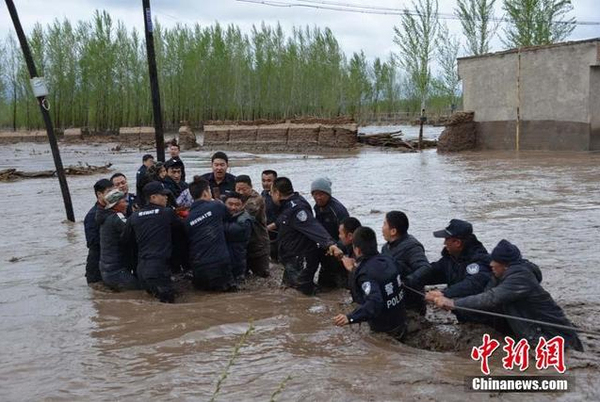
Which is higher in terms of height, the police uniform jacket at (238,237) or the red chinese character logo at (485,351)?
the police uniform jacket at (238,237)

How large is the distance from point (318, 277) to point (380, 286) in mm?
2510

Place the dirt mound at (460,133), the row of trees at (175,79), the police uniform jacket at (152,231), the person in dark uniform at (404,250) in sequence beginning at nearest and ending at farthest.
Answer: the person in dark uniform at (404,250), the police uniform jacket at (152,231), the dirt mound at (460,133), the row of trees at (175,79)

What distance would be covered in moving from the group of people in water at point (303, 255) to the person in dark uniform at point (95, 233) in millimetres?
13

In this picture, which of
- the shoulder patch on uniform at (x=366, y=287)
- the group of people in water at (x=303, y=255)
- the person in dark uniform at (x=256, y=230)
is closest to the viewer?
the group of people in water at (x=303, y=255)

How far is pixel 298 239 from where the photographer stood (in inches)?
293

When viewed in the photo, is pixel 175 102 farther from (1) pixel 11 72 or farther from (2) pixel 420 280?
(2) pixel 420 280

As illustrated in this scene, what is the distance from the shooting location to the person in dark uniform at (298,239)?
7285 mm

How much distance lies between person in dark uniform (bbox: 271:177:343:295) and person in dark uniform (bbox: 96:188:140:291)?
1.75 meters

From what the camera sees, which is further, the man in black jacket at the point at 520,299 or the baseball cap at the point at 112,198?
the baseball cap at the point at 112,198

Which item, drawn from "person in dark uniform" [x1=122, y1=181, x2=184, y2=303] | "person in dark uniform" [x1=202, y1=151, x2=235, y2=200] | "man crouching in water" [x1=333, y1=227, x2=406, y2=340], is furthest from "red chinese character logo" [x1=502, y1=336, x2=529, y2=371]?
"person in dark uniform" [x1=202, y1=151, x2=235, y2=200]

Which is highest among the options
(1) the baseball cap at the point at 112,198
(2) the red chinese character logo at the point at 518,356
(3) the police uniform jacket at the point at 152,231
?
(1) the baseball cap at the point at 112,198

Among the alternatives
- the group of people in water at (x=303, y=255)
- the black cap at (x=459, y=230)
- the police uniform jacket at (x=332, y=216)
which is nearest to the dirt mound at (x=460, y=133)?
the group of people in water at (x=303, y=255)

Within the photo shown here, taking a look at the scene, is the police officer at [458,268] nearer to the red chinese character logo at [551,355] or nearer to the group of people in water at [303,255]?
the group of people in water at [303,255]

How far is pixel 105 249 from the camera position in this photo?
758 cm
